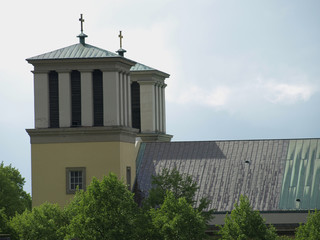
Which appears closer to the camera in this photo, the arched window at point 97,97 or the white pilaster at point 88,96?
the white pilaster at point 88,96

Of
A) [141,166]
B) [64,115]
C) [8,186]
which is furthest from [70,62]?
[8,186]

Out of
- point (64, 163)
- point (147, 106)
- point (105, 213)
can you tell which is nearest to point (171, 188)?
point (105, 213)

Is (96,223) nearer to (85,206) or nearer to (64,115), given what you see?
(85,206)

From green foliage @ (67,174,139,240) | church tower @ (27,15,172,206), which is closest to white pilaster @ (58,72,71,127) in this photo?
church tower @ (27,15,172,206)

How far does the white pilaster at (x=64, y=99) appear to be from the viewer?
73875 mm

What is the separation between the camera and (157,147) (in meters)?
78.8

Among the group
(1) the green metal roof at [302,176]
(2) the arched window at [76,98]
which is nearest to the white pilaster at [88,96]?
(2) the arched window at [76,98]

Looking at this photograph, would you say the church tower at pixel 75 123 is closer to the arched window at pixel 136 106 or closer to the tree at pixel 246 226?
the tree at pixel 246 226

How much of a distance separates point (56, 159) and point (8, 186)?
63.9 ft

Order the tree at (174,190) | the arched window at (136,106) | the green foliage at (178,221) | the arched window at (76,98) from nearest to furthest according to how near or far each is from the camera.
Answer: the green foliage at (178,221) < the tree at (174,190) < the arched window at (76,98) < the arched window at (136,106)

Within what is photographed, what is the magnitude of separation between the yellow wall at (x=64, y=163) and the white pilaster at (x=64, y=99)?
1605mm

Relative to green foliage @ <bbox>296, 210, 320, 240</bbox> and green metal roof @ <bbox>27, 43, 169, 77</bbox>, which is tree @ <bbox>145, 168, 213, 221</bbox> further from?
green metal roof @ <bbox>27, 43, 169, 77</bbox>

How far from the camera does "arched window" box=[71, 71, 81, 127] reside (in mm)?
74125

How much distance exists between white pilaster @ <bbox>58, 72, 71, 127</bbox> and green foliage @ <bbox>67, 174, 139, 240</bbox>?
7665 millimetres
